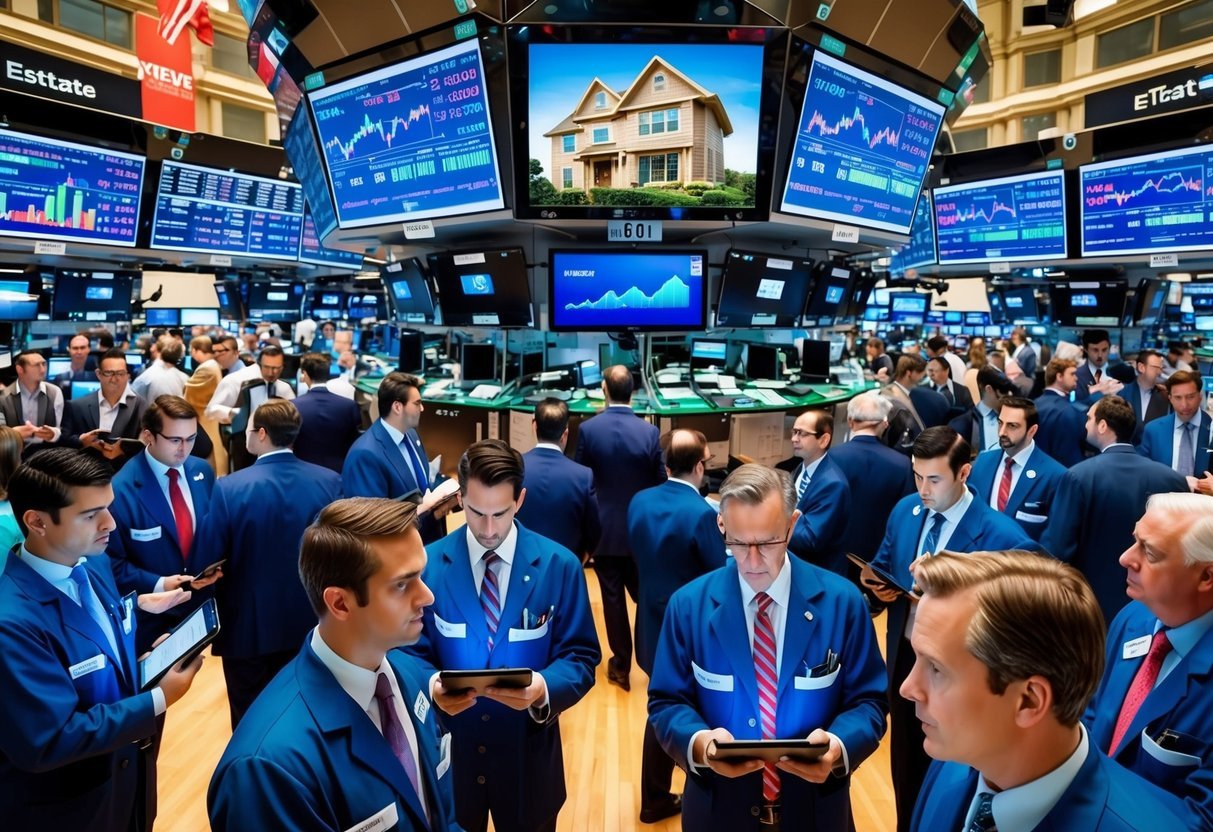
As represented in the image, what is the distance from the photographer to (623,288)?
6215mm

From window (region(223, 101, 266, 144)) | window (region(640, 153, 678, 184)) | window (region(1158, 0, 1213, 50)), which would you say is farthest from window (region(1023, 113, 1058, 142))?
window (region(223, 101, 266, 144))

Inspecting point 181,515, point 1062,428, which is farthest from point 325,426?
point 1062,428

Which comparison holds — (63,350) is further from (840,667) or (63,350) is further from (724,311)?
(840,667)

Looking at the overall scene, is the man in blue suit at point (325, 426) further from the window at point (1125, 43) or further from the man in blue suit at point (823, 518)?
the window at point (1125, 43)

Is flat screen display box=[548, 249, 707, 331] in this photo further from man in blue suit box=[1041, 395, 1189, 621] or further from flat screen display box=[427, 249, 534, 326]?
man in blue suit box=[1041, 395, 1189, 621]

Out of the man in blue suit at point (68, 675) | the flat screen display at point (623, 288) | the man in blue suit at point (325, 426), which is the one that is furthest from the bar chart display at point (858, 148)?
the man in blue suit at point (68, 675)

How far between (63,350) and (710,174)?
21.0 feet

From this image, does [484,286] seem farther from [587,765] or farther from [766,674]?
[766,674]

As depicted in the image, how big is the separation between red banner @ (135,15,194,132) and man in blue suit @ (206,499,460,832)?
895 cm

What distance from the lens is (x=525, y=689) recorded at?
1940 millimetres

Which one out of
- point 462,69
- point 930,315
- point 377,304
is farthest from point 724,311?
point 930,315

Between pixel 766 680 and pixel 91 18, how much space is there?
20.1 meters

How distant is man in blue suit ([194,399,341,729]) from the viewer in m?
3.02

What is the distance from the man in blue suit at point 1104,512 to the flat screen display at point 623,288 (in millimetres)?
3439
